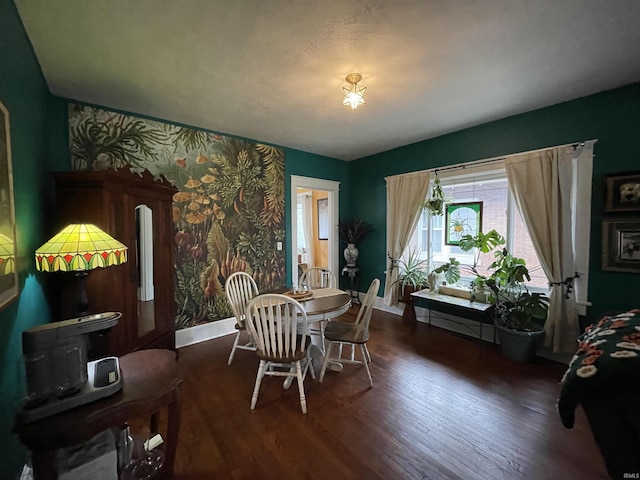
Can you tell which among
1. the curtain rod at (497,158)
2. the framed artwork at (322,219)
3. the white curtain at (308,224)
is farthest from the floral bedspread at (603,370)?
the white curtain at (308,224)

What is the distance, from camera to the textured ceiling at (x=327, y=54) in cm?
141

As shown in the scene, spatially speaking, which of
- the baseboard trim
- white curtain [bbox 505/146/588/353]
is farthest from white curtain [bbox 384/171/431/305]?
the baseboard trim

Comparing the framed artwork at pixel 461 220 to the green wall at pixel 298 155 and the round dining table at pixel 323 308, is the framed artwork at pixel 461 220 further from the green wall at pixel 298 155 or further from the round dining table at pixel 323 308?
the round dining table at pixel 323 308

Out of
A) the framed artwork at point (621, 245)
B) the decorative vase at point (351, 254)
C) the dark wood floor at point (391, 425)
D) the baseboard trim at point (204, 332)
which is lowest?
the dark wood floor at point (391, 425)

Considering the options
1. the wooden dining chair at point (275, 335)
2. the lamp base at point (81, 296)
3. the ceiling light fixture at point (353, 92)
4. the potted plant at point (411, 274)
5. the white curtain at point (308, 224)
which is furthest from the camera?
the white curtain at point (308, 224)

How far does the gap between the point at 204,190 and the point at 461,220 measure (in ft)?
10.9

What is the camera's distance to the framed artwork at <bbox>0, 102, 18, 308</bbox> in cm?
107

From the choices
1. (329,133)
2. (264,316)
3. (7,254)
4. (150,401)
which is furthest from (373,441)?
(329,133)

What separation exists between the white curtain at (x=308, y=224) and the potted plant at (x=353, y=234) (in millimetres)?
1753

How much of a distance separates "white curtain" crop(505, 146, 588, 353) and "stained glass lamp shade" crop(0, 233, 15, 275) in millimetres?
3878

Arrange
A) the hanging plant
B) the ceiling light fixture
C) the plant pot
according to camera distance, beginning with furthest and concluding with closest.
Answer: the hanging plant
the plant pot
the ceiling light fixture

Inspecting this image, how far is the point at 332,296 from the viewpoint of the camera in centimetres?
253

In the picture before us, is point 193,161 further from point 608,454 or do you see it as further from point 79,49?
point 608,454

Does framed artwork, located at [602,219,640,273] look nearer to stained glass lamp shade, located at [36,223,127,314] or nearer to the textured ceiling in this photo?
the textured ceiling
